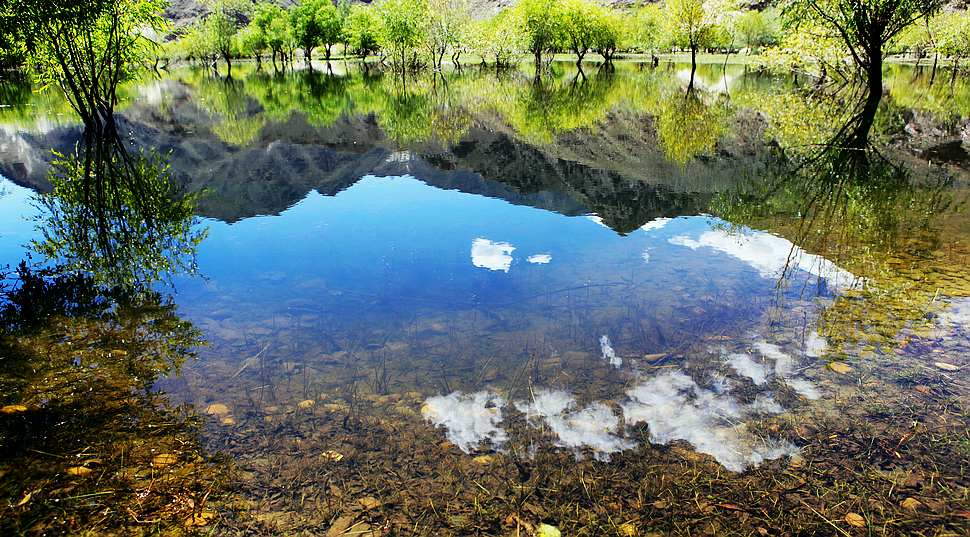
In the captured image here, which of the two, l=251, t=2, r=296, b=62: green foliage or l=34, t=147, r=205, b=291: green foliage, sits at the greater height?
l=251, t=2, r=296, b=62: green foliage

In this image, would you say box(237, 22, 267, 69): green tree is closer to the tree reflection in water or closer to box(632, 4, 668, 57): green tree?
box(632, 4, 668, 57): green tree

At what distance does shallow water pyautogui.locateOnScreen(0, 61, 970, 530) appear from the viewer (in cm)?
621

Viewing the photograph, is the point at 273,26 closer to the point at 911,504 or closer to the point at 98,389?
the point at 98,389

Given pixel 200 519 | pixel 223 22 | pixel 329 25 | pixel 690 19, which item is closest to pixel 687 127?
pixel 200 519

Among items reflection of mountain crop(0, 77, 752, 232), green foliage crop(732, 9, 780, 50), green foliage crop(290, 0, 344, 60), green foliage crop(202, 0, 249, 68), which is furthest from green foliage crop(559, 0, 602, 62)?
Answer: reflection of mountain crop(0, 77, 752, 232)

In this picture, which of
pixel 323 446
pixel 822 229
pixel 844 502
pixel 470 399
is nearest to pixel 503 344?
pixel 470 399

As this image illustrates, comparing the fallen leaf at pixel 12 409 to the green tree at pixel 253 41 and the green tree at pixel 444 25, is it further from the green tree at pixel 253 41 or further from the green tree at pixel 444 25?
the green tree at pixel 253 41

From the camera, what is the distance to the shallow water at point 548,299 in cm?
621

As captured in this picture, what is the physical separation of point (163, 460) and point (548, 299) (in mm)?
5971

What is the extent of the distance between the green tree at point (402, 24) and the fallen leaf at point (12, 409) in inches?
3214

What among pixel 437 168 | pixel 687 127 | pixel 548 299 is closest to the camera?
pixel 548 299

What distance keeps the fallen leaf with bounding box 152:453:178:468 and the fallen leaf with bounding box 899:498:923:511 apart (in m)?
6.75

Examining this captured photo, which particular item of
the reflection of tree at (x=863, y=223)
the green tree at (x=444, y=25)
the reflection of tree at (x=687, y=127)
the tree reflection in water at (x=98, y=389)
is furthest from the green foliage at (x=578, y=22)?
the tree reflection in water at (x=98, y=389)

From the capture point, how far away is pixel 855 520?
4.64m
